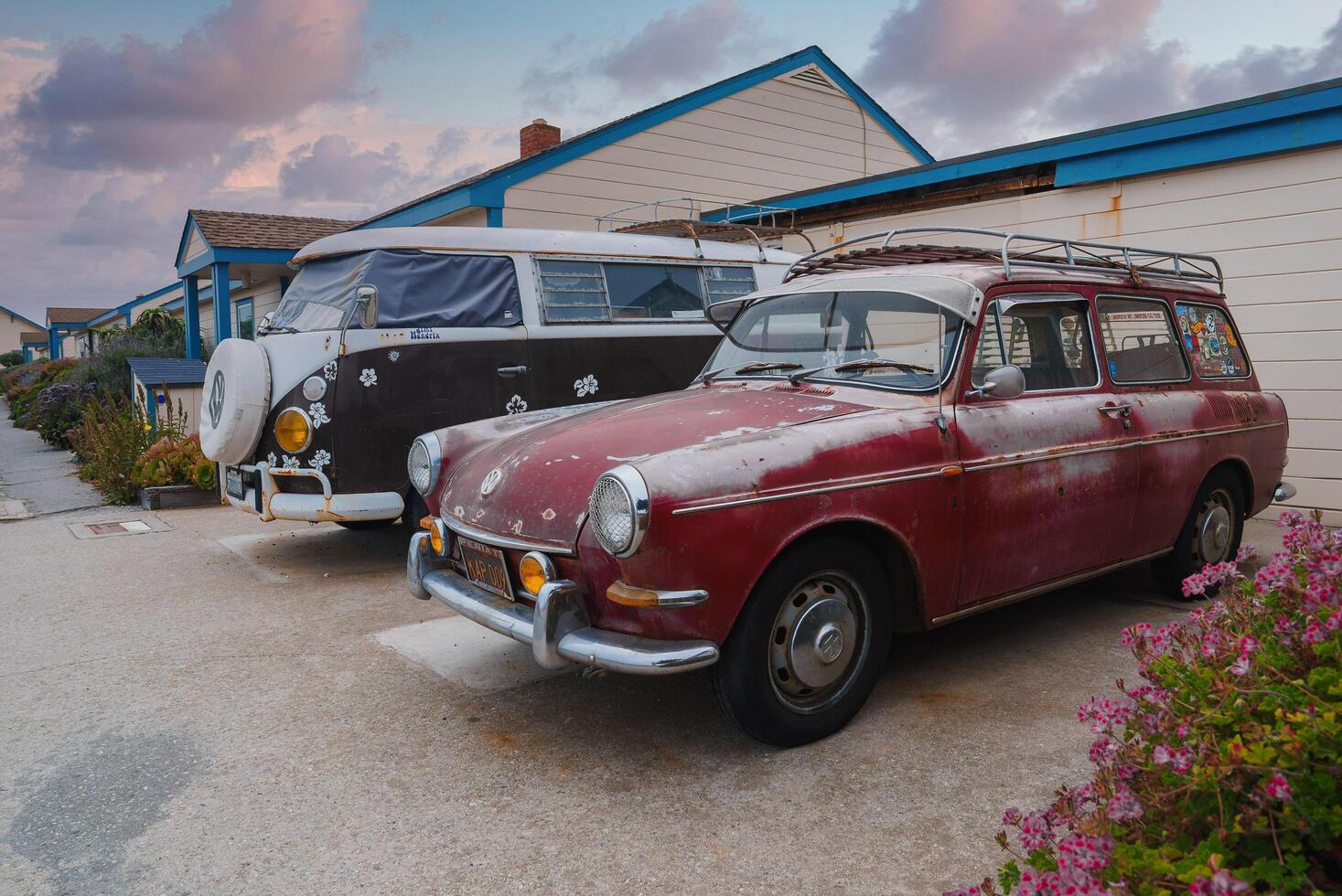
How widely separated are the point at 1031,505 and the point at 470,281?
413cm

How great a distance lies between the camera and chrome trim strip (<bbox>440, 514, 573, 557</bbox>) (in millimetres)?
3237

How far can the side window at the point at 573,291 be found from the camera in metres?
6.84

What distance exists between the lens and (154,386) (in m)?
10.7

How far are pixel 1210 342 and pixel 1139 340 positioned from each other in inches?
31.0

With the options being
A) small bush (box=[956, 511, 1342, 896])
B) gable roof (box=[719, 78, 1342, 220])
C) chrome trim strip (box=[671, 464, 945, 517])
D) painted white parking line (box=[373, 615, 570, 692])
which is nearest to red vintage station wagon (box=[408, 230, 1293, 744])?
chrome trim strip (box=[671, 464, 945, 517])

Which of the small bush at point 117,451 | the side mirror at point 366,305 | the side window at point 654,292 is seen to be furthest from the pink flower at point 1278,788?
the small bush at point 117,451

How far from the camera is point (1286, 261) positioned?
23.2 ft

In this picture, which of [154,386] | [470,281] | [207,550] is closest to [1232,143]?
[470,281]

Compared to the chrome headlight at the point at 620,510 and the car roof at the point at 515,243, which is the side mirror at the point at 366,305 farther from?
the chrome headlight at the point at 620,510

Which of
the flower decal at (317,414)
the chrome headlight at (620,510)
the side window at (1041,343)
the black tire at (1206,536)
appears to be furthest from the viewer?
the flower decal at (317,414)

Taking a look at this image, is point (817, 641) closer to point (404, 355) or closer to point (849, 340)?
point (849, 340)

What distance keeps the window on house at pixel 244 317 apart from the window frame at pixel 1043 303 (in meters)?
17.4

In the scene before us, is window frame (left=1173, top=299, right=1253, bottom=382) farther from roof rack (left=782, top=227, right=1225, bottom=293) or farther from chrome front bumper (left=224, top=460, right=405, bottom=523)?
chrome front bumper (left=224, top=460, right=405, bottom=523)

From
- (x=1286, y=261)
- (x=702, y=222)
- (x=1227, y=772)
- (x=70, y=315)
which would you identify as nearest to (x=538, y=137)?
(x=702, y=222)
